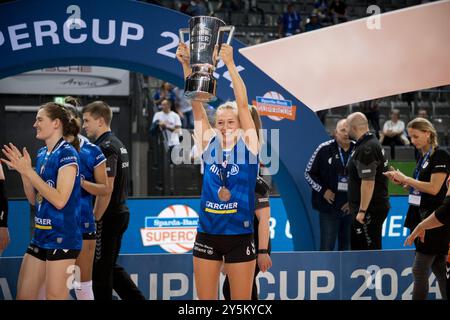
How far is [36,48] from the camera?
629cm

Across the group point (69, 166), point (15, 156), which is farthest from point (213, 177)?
point (15, 156)

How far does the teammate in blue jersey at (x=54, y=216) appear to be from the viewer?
4383mm

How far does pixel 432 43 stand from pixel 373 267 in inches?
105

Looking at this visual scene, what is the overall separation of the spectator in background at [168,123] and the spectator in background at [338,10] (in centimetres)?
560

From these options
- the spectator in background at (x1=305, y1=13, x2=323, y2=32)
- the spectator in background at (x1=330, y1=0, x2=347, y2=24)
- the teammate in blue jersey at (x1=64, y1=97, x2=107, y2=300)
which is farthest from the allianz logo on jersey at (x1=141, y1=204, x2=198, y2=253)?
the spectator in background at (x1=330, y1=0, x2=347, y2=24)

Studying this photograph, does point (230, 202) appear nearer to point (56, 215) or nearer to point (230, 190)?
point (230, 190)

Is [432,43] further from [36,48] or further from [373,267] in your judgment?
[36,48]

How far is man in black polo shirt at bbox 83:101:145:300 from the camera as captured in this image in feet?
18.4

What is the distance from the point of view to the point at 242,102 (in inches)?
176

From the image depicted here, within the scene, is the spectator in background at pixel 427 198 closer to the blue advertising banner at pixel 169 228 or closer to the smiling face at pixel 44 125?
the smiling face at pixel 44 125

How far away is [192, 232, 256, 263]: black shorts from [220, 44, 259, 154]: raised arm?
2.00ft

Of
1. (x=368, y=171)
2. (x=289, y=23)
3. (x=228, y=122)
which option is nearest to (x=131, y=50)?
(x=228, y=122)

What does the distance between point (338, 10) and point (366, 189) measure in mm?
10870

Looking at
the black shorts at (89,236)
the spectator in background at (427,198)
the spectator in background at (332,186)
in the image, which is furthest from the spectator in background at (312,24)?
the black shorts at (89,236)
